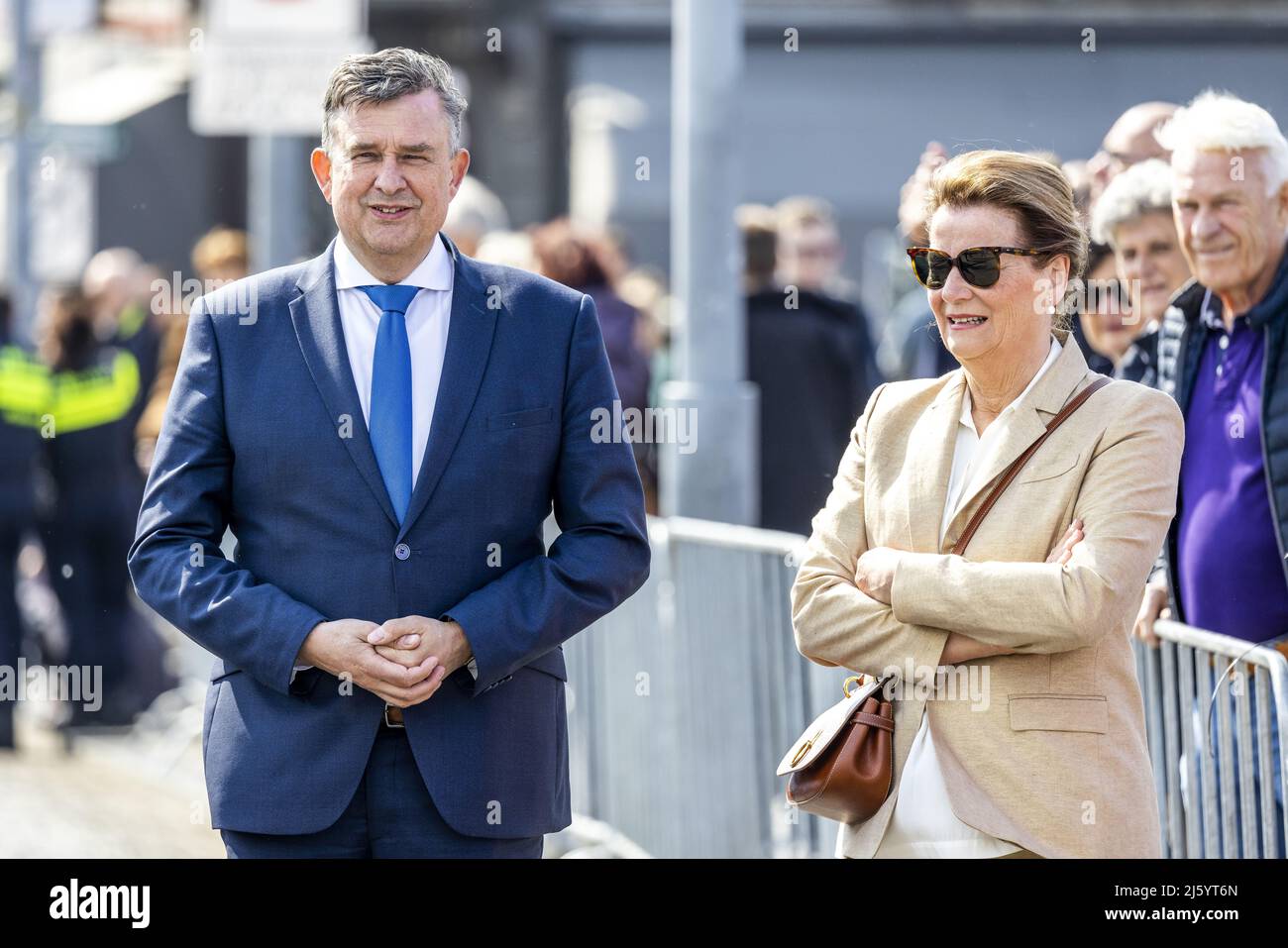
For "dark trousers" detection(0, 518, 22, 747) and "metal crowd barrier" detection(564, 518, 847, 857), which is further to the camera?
"dark trousers" detection(0, 518, 22, 747)

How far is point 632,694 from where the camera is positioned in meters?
7.21

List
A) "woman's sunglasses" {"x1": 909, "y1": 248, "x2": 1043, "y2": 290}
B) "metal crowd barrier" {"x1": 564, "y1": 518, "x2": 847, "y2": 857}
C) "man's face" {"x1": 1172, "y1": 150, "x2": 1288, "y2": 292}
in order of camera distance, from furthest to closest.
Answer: "metal crowd barrier" {"x1": 564, "y1": 518, "x2": 847, "y2": 857} < "man's face" {"x1": 1172, "y1": 150, "x2": 1288, "y2": 292} < "woman's sunglasses" {"x1": 909, "y1": 248, "x2": 1043, "y2": 290}

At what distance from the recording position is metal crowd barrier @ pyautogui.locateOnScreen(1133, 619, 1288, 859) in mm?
4484

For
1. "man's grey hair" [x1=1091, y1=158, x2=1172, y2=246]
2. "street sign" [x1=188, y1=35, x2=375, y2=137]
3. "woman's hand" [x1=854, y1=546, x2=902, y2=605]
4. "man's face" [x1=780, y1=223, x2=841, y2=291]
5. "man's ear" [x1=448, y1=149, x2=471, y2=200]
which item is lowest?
"woman's hand" [x1=854, y1=546, x2=902, y2=605]

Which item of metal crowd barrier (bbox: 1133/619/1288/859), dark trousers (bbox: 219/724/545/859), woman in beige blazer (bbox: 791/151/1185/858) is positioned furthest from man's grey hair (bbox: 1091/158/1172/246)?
dark trousers (bbox: 219/724/545/859)

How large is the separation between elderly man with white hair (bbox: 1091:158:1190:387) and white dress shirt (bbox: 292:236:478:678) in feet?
6.39

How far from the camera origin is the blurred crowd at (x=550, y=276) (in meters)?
5.71

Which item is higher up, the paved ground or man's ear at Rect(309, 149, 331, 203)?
man's ear at Rect(309, 149, 331, 203)

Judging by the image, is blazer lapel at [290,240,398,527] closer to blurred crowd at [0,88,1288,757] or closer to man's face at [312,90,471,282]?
man's face at [312,90,471,282]

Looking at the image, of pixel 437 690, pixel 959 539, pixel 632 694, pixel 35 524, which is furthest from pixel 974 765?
pixel 35 524

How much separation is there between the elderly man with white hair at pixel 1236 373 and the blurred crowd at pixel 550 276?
50 centimetres

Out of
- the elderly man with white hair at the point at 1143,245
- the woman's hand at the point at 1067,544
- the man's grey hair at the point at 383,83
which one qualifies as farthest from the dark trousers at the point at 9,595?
the woman's hand at the point at 1067,544

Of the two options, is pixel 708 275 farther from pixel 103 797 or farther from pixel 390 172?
pixel 103 797

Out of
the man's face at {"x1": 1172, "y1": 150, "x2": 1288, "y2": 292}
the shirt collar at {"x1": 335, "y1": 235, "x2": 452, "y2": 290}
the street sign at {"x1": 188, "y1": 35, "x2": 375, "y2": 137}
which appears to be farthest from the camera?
the street sign at {"x1": 188, "y1": 35, "x2": 375, "y2": 137}
